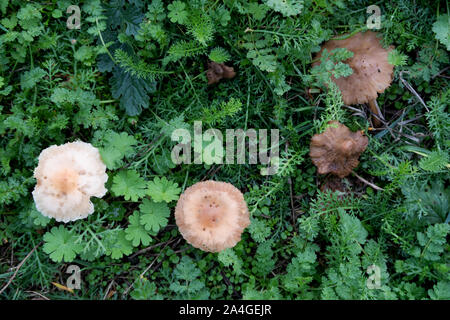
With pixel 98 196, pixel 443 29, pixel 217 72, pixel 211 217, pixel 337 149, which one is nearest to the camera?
pixel 211 217

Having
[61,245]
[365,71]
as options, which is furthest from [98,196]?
[365,71]

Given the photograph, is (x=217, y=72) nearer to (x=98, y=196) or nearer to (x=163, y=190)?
(x=163, y=190)

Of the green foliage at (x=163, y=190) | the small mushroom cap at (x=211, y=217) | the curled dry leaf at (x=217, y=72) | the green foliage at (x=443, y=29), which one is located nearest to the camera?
the small mushroom cap at (x=211, y=217)

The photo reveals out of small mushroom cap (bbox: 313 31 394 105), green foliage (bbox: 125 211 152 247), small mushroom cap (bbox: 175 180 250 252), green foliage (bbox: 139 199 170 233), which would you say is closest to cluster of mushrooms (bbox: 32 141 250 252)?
small mushroom cap (bbox: 175 180 250 252)

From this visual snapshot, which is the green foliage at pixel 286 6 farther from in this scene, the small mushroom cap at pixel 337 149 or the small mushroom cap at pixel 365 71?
the small mushroom cap at pixel 337 149

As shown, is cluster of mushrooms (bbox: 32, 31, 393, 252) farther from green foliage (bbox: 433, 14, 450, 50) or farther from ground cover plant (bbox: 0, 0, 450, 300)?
green foliage (bbox: 433, 14, 450, 50)

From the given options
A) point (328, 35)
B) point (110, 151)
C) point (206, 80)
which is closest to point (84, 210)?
point (110, 151)

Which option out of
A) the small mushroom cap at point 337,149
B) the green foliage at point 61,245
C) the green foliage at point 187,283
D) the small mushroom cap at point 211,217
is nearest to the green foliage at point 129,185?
the small mushroom cap at point 211,217
